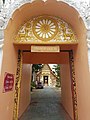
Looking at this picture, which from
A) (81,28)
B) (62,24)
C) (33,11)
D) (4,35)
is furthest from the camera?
(62,24)

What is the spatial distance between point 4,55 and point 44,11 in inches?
51.4

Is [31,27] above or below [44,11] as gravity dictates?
below

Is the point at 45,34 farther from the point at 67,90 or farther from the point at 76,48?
the point at 67,90

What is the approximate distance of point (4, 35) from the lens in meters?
3.09

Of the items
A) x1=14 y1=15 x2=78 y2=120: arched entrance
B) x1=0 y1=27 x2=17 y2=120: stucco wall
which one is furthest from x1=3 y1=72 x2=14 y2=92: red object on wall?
x1=14 y1=15 x2=78 y2=120: arched entrance

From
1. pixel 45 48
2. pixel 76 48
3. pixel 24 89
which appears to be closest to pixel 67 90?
pixel 24 89

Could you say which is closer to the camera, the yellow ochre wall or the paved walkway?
the yellow ochre wall

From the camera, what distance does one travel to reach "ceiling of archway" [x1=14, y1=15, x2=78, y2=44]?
3.68 metres

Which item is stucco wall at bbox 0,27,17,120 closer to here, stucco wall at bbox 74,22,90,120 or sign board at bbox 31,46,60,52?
sign board at bbox 31,46,60,52

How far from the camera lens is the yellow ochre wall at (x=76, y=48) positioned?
123 inches

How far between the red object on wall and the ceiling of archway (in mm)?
748

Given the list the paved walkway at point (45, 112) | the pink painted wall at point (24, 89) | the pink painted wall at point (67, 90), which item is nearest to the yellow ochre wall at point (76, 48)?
the pink painted wall at point (67, 90)

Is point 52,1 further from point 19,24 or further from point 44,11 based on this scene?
point 19,24

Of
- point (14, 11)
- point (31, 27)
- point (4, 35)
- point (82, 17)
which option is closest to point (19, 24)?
point (31, 27)
